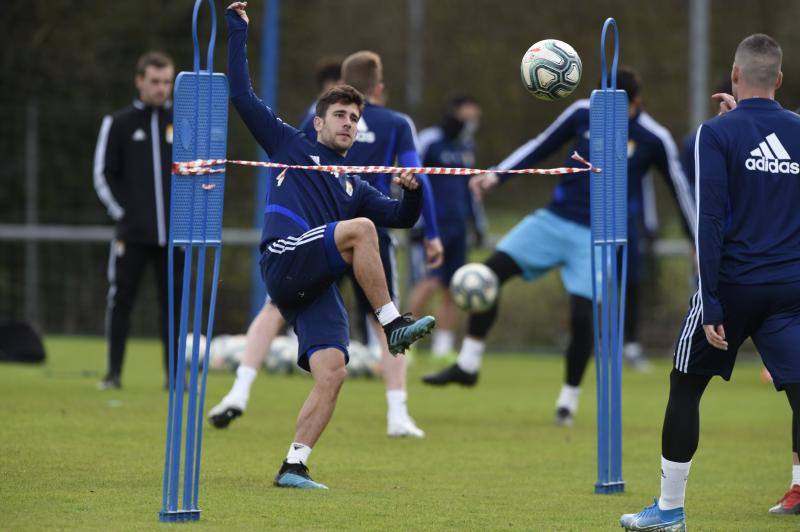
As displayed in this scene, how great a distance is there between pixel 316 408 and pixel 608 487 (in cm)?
153

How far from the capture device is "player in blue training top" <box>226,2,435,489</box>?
255 inches

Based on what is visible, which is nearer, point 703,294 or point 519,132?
point 703,294

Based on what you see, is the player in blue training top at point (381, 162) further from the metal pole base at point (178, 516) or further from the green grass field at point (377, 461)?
the metal pole base at point (178, 516)

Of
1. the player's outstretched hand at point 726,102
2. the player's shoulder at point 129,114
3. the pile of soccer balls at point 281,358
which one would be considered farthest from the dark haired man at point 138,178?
the player's outstretched hand at point 726,102

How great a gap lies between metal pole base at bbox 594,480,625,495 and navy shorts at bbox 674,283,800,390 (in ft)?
4.40

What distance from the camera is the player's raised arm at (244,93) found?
252 inches

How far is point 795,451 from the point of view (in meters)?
6.67

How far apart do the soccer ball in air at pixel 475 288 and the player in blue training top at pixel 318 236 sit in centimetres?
287

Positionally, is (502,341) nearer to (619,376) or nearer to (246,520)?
(619,376)

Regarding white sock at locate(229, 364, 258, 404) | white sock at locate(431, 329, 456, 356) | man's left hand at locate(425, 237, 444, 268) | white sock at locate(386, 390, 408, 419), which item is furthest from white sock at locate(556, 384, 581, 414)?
white sock at locate(431, 329, 456, 356)

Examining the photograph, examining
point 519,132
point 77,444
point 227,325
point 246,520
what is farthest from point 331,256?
point 519,132

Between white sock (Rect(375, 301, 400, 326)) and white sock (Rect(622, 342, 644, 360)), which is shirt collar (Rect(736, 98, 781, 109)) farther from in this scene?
white sock (Rect(622, 342, 644, 360))

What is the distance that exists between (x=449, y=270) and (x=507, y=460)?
24.9 ft

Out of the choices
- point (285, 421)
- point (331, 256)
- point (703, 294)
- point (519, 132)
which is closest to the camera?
point (703, 294)
